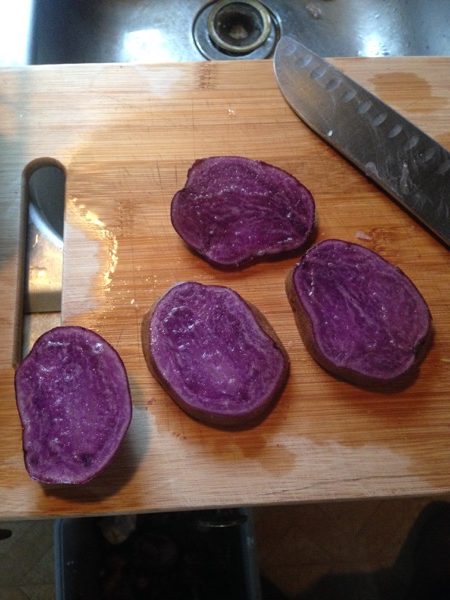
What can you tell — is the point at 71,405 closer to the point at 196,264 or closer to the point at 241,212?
the point at 196,264

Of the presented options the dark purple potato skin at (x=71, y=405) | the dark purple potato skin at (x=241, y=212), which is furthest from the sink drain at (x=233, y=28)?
the dark purple potato skin at (x=71, y=405)

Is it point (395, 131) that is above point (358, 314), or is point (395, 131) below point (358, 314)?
above

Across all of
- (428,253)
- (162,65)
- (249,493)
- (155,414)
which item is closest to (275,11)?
(162,65)

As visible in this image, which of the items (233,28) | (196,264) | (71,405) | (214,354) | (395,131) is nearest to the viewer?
(71,405)

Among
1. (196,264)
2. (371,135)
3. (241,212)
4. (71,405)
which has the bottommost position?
(71,405)

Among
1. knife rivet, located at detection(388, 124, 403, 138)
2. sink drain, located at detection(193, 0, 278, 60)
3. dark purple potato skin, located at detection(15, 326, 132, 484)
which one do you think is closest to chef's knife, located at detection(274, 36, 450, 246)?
knife rivet, located at detection(388, 124, 403, 138)

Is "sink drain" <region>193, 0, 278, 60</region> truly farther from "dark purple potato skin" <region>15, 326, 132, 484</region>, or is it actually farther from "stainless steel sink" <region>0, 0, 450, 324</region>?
"dark purple potato skin" <region>15, 326, 132, 484</region>

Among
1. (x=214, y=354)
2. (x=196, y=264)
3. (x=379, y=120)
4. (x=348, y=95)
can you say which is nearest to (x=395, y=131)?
(x=379, y=120)
